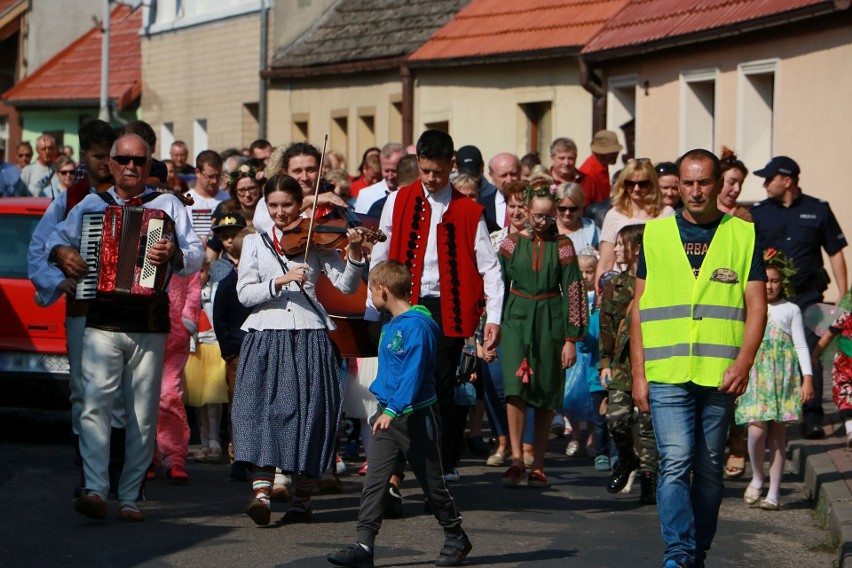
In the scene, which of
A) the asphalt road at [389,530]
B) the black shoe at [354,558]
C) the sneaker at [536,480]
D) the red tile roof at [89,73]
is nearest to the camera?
the black shoe at [354,558]

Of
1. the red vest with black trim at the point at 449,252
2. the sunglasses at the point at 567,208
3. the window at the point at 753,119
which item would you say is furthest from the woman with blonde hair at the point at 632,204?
the window at the point at 753,119

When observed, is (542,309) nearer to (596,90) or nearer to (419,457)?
(419,457)

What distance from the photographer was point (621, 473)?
457 inches

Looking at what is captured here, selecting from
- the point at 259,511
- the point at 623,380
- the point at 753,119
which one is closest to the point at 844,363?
the point at 623,380

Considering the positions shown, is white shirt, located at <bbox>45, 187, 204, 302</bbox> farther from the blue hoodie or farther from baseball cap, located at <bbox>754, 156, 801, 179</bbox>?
baseball cap, located at <bbox>754, 156, 801, 179</bbox>

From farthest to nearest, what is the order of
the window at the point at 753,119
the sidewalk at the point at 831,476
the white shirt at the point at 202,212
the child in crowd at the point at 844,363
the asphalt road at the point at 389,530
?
the window at the point at 753,119 → the white shirt at the point at 202,212 → the child in crowd at the point at 844,363 → the sidewalk at the point at 831,476 → the asphalt road at the point at 389,530

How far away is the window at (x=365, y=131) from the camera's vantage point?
32875 mm

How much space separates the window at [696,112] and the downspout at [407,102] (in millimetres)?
8308

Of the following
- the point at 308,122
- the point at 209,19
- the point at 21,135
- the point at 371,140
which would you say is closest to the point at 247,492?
the point at 371,140

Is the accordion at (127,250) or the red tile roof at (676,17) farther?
the red tile roof at (676,17)

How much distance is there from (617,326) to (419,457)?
9.29 ft

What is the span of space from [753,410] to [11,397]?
5.52m

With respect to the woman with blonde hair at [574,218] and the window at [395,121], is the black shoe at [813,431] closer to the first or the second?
the woman with blonde hair at [574,218]

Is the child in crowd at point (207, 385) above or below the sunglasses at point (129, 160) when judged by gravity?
below
